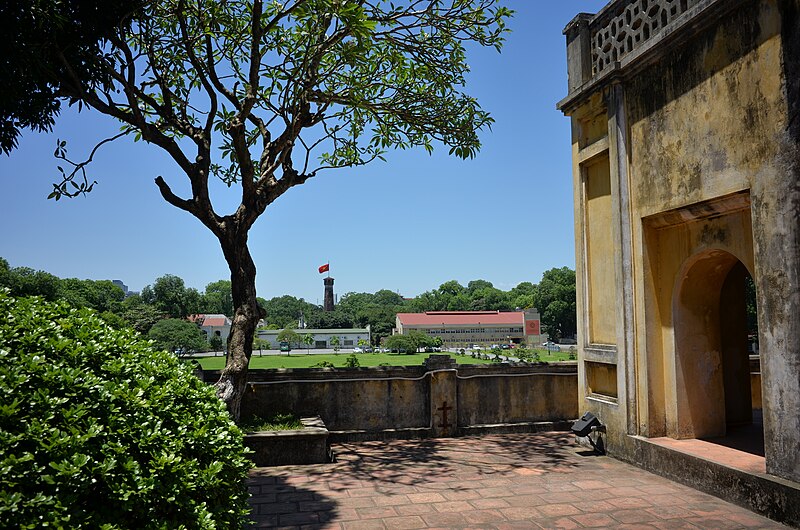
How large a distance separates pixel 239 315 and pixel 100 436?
6.39 meters

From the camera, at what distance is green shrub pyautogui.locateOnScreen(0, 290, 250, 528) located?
2426 millimetres

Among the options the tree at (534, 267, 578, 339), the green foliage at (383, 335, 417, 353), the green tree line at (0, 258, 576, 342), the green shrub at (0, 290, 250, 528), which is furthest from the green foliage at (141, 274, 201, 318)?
the green shrub at (0, 290, 250, 528)

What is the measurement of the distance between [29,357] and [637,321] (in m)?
7.10

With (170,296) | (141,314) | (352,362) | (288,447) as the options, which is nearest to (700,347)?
(288,447)

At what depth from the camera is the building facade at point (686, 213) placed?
18.4 ft

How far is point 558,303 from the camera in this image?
8281cm

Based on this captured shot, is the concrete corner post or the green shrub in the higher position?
the green shrub

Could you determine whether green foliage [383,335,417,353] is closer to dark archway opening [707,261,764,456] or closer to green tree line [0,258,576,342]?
green tree line [0,258,576,342]

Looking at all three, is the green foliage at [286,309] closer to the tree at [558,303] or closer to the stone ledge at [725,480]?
the tree at [558,303]

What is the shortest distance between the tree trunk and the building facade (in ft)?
17.2

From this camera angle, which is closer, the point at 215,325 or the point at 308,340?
the point at 215,325

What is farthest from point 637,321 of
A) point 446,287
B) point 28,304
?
point 446,287

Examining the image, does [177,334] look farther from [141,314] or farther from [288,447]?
[288,447]

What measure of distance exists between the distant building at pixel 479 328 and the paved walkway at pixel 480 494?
8160 cm
